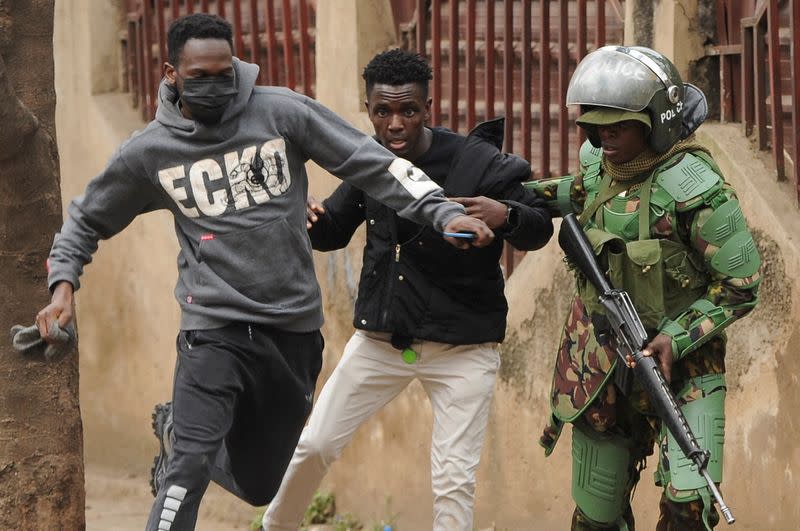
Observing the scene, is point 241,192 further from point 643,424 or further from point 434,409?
point 643,424

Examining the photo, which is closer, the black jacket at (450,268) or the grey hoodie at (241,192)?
the grey hoodie at (241,192)

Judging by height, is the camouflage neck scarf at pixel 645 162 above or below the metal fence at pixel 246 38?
below

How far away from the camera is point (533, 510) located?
6676 mm

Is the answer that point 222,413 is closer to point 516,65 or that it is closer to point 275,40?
point 516,65

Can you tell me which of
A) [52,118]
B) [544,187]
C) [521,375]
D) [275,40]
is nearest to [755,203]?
[544,187]

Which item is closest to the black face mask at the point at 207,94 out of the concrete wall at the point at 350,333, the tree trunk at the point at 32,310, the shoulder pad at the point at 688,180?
the tree trunk at the point at 32,310

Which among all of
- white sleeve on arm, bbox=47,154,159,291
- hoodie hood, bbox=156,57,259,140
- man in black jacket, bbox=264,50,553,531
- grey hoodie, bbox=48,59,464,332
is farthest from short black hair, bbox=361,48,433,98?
white sleeve on arm, bbox=47,154,159,291

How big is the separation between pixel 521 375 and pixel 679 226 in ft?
6.88

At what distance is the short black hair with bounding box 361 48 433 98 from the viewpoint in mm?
5242

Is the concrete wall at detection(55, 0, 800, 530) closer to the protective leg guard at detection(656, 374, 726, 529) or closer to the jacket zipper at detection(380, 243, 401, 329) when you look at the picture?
the protective leg guard at detection(656, 374, 726, 529)

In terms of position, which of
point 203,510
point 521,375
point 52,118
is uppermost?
point 52,118

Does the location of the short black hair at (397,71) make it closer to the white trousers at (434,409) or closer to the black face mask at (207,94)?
the black face mask at (207,94)

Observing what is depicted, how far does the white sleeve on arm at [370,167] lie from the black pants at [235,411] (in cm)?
55

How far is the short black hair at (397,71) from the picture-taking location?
5.24 m
